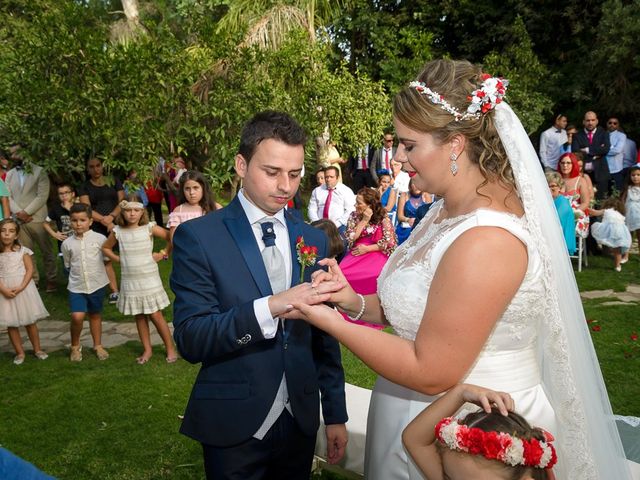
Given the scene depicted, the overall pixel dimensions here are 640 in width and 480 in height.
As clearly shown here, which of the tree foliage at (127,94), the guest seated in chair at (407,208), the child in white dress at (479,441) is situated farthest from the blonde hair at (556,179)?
the child in white dress at (479,441)

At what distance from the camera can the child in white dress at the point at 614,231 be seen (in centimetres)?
1066

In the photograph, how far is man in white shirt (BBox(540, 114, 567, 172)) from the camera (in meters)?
15.0

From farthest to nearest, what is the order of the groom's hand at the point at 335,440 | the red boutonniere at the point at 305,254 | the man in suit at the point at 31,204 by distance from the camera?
the man in suit at the point at 31,204 < the groom's hand at the point at 335,440 < the red boutonniere at the point at 305,254

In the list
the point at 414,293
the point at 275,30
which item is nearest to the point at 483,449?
the point at 414,293

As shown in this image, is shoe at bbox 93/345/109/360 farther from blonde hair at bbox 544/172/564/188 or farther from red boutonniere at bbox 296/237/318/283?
blonde hair at bbox 544/172/564/188

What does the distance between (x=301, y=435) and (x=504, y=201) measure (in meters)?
1.40

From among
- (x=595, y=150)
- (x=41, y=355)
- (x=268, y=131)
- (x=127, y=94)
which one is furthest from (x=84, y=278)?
(x=595, y=150)

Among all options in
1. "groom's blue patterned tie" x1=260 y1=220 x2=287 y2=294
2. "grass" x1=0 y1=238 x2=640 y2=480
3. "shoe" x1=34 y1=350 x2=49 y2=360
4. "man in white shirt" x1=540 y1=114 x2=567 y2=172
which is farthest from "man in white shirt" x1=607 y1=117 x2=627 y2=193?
"groom's blue patterned tie" x1=260 y1=220 x2=287 y2=294

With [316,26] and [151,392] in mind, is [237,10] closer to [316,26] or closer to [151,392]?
[316,26]

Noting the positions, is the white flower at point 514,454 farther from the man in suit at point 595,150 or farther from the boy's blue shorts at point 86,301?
the man in suit at point 595,150

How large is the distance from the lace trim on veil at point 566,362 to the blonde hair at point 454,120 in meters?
0.05

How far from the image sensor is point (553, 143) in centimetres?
1502

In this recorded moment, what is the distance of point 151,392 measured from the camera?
241 inches

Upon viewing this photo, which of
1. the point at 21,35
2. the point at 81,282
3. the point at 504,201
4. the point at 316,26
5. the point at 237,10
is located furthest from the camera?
the point at 316,26
